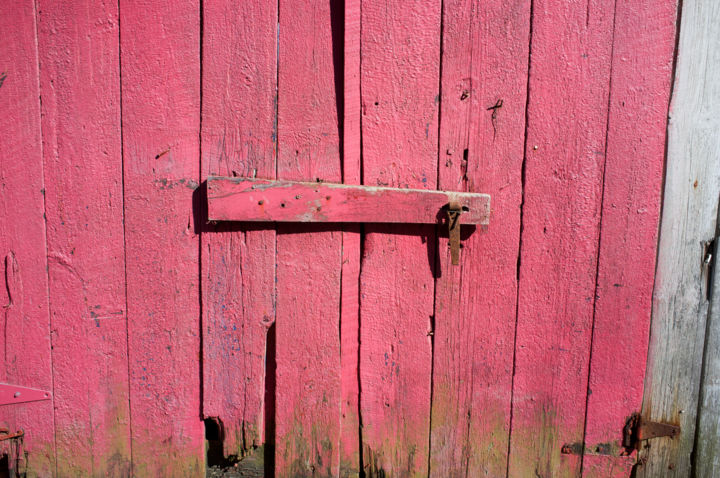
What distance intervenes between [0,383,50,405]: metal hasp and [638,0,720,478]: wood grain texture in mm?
1751

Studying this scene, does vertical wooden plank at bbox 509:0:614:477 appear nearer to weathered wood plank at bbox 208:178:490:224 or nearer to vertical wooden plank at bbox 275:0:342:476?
weathered wood plank at bbox 208:178:490:224

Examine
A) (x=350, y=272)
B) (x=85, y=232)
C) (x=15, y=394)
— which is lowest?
(x=15, y=394)

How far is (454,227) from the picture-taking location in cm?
112

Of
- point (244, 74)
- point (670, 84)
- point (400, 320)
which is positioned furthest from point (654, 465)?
point (244, 74)

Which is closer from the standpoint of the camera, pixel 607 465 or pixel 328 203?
pixel 328 203

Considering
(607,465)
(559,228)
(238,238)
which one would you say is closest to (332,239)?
(238,238)

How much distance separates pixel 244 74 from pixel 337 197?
410 millimetres

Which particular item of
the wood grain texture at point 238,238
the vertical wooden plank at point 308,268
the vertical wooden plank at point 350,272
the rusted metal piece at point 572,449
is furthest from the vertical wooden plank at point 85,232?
the rusted metal piece at point 572,449

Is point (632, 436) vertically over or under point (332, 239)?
under

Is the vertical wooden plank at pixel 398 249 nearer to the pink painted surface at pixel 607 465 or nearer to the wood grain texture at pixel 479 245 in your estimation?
the wood grain texture at pixel 479 245

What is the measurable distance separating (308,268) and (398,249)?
260mm

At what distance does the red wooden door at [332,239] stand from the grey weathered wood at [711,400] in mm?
195

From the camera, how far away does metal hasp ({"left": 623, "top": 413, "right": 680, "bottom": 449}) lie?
4.03ft

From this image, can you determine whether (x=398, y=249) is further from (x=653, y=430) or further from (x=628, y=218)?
(x=653, y=430)
